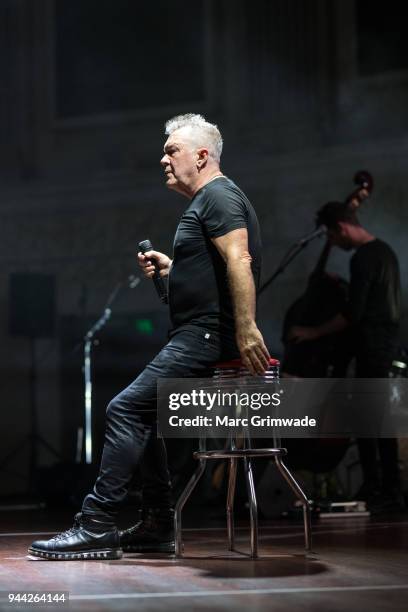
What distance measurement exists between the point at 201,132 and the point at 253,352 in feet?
2.36

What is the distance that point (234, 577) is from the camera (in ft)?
8.65

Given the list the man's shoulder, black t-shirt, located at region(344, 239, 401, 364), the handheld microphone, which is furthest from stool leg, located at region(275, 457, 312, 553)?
the man's shoulder

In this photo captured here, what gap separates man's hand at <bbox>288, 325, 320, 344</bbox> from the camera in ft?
16.9

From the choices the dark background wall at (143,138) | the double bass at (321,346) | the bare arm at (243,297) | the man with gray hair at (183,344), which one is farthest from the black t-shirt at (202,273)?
the dark background wall at (143,138)

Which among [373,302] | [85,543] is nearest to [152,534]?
[85,543]

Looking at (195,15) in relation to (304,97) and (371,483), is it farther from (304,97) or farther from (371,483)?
(371,483)

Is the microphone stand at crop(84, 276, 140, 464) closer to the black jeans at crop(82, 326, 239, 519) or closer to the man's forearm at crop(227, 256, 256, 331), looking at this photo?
the black jeans at crop(82, 326, 239, 519)

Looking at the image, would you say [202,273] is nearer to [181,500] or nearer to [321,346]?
[181,500]

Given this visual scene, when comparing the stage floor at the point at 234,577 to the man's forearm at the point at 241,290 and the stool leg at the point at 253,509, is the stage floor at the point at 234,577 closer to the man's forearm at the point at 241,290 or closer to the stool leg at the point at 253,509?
the stool leg at the point at 253,509

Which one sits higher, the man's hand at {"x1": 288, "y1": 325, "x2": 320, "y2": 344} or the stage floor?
the man's hand at {"x1": 288, "y1": 325, "x2": 320, "y2": 344}

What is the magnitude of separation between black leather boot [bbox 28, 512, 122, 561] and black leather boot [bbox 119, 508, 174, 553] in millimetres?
191

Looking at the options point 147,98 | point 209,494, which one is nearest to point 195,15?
point 147,98

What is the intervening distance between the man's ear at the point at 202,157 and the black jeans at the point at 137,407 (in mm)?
483

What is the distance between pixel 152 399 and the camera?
311cm
